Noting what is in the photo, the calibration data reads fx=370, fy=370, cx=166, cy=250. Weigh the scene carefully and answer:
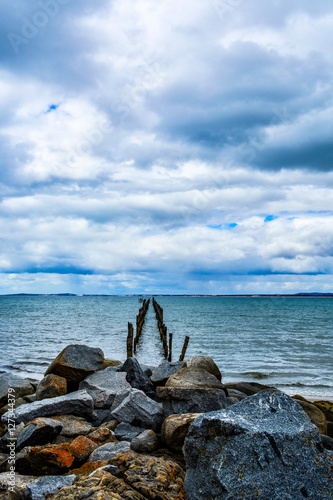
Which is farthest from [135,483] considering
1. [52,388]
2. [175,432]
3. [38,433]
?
[52,388]

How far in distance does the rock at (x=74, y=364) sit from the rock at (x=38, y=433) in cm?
336

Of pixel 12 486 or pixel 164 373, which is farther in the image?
pixel 164 373

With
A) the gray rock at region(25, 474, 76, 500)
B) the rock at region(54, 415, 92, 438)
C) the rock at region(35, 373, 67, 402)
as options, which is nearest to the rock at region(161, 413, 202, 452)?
the rock at region(54, 415, 92, 438)

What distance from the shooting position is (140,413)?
6.66 metres

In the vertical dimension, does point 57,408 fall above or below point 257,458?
below

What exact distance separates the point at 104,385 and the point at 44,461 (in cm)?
395

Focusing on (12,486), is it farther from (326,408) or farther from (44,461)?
(326,408)

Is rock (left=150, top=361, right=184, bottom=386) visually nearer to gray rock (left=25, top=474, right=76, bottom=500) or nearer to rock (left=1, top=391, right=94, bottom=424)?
rock (left=1, top=391, right=94, bottom=424)

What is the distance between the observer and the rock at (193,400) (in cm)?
644

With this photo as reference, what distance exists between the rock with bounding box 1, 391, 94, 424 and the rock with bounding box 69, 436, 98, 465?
1.70 meters

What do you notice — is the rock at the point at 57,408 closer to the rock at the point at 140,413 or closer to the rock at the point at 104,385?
the rock at the point at 140,413

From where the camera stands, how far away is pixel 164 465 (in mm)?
3988

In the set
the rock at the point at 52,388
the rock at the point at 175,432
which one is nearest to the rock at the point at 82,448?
the rock at the point at 175,432

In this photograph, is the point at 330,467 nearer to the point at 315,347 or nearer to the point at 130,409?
the point at 130,409
